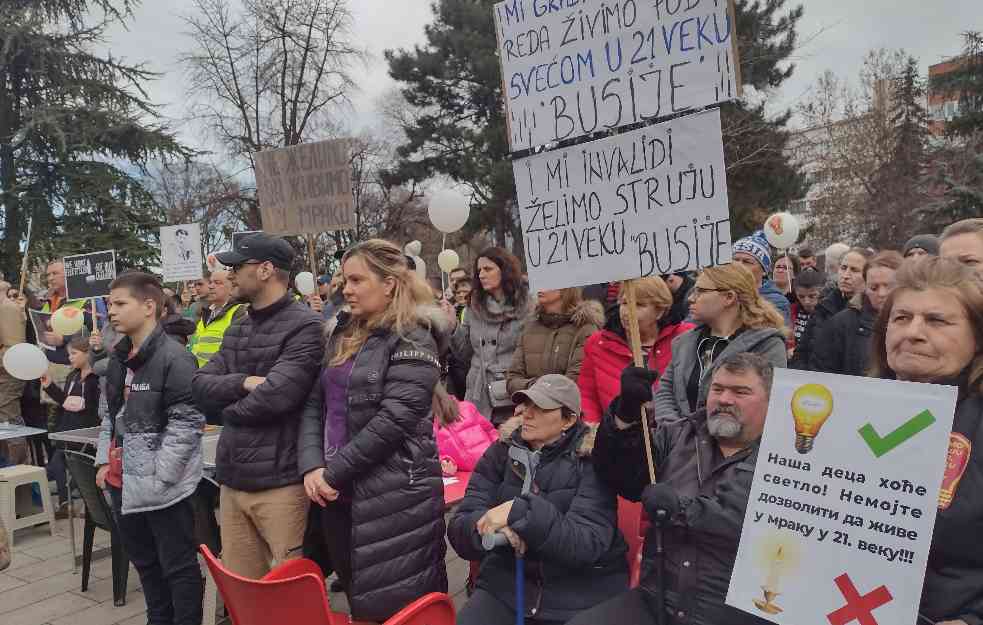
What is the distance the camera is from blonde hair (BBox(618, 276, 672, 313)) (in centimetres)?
368

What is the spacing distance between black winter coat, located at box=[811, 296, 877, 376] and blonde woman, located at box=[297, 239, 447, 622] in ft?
8.80

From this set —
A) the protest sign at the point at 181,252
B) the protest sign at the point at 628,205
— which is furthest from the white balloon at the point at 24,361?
the protest sign at the point at 628,205

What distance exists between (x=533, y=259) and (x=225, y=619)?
9.33 feet

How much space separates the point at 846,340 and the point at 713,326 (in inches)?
54.1

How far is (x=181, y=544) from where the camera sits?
3.41 metres

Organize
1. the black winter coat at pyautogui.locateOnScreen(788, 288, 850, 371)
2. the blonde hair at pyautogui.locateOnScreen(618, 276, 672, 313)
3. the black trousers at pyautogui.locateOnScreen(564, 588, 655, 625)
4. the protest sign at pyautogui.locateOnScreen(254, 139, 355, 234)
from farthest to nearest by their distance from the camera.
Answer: the protest sign at pyautogui.locateOnScreen(254, 139, 355, 234) < the black winter coat at pyautogui.locateOnScreen(788, 288, 850, 371) < the blonde hair at pyautogui.locateOnScreen(618, 276, 672, 313) < the black trousers at pyautogui.locateOnScreen(564, 588, 655, 625)

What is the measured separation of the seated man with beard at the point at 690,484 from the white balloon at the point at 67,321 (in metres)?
5.87

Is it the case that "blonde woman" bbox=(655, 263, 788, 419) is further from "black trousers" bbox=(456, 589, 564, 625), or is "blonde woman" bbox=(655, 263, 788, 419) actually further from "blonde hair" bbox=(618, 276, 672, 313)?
"black trousers" bbox=(456, 589, 564, 625)

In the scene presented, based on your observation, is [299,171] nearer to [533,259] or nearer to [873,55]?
[533,259]

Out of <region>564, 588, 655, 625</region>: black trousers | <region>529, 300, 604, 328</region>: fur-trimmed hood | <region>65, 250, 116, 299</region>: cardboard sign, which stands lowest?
<region>564, 588, 655, 625</region>: black trousers

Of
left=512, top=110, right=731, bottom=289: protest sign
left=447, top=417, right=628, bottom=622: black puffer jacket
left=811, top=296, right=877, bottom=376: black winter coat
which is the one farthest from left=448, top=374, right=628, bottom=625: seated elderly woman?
left=811, top=296, right=877, bottom=376: black winter coat

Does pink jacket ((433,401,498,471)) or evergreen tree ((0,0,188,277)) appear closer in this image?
pink jacket ((433,401,498,471))

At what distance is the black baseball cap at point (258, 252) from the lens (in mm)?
3123

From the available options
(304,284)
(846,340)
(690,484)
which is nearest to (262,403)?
(690,484)
